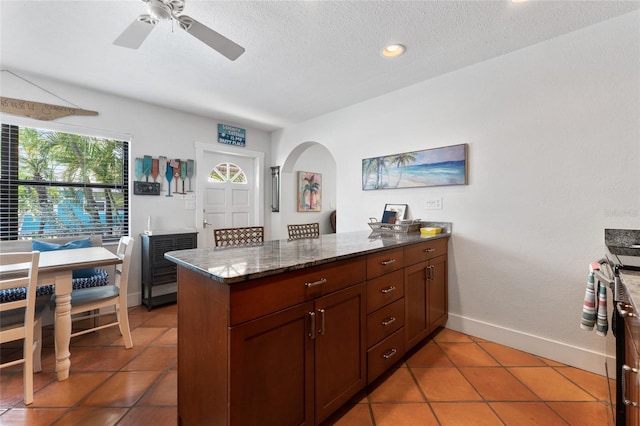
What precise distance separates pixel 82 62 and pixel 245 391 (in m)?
3.08

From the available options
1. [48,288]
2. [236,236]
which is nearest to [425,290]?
[236,236]

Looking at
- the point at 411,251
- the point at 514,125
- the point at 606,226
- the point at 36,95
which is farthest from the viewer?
the point at 36,95

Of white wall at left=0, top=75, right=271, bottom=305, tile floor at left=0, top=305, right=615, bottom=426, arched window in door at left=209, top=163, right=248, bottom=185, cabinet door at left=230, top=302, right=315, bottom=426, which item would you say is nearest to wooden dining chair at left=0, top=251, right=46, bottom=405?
tile floor at left=0, top=305, right=615, bottom=426

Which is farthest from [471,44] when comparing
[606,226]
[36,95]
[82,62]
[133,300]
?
[133,300]

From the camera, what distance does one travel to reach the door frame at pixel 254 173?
3.98 m

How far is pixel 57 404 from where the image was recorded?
1.69m

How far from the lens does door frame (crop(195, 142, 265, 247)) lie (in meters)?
3.98

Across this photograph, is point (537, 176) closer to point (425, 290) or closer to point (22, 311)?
point (425, 290)

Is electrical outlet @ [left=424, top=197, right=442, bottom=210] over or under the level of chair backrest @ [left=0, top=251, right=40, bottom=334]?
over

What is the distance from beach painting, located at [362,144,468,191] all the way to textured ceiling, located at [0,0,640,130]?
2.51 ft

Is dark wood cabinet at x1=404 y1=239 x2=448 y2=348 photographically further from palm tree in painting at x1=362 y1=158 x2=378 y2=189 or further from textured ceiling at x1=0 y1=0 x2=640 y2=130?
textured ceiling at x1=0 y1=0 x2=640 y2=130

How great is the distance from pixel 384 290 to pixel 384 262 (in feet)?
0.60

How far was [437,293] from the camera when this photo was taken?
2537 millimetres

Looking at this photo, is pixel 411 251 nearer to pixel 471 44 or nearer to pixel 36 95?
pixel 471 44
